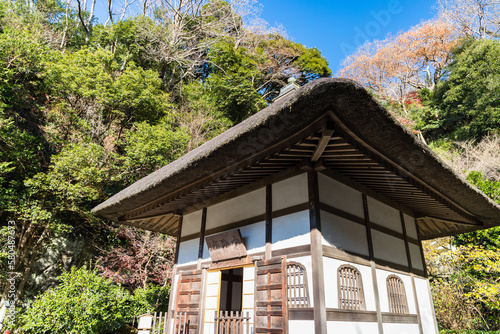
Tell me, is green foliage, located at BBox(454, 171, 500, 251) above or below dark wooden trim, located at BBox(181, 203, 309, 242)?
above

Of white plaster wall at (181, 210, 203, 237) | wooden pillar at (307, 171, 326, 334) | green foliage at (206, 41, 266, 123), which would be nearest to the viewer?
wooden pillar at (307, 171, 326, 334)

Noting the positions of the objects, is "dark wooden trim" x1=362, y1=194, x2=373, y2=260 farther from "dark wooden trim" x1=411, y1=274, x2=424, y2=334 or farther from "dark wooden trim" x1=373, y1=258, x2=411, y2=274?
"dark wooden trim" x1=411, y1=274, x2=424, y2=334

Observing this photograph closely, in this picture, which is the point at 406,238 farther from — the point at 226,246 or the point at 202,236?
the point at 202,236

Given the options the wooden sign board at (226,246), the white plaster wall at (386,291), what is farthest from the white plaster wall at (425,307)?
the wooden sign board at (226,246)

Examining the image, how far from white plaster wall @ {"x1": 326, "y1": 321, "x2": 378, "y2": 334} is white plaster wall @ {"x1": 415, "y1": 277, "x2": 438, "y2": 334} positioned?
63.2 inches

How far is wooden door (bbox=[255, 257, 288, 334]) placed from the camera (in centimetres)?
330

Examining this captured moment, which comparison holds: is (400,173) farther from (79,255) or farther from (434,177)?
(79,255)

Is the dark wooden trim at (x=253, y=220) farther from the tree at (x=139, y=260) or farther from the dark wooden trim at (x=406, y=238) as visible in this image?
the tree at (x=139, y=260)

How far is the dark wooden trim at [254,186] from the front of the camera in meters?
3.99

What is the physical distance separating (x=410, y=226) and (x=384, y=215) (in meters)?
1.12

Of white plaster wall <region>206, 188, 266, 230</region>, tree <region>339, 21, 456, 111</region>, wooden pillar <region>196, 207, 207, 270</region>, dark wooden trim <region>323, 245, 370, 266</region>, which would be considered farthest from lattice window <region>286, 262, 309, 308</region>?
tree <region>339, 21, 456, 111</region>

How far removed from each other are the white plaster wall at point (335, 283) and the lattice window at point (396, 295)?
20.5 inches

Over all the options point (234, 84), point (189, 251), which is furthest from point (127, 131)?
point (189, 251)

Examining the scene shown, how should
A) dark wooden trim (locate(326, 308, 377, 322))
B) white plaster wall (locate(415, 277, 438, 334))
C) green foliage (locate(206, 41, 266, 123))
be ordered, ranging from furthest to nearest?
1. green foliage (locate(206, 41, 266, 123))
2. white plaster wall (locate(415, 277, 438, 334))
3. dark wooden trim (locate(326, 308, 377, 322))
